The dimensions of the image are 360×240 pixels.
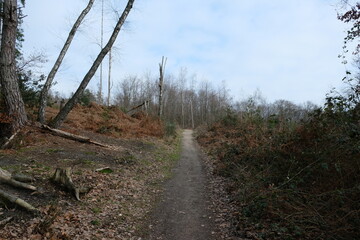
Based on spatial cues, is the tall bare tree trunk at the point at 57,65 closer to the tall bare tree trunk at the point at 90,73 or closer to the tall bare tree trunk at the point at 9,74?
the tall bare tree trunk at the point at 90,73

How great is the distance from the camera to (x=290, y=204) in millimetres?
5785

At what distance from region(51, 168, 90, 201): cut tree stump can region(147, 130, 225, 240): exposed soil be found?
6.40 ft

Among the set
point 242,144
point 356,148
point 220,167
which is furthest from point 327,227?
point 242,144

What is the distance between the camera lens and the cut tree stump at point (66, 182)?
635 cm

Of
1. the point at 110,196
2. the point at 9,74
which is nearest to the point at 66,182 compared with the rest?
the point at 110,196

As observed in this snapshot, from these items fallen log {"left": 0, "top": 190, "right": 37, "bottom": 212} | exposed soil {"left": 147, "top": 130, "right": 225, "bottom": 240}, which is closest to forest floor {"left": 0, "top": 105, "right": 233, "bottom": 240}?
exposed soil {"left": 147, "top": 130, "right": 225, "bottom": 240}

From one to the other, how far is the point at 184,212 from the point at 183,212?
3 centimetres

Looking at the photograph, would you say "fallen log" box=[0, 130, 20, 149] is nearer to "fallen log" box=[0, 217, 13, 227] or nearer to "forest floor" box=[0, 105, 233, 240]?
"forest floor" box=[0, 105, 233, 240]

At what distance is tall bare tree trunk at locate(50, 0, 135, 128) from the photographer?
11680 mm

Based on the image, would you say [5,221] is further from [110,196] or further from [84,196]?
[110,196]

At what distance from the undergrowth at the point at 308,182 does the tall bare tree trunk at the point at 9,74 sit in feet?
26.2

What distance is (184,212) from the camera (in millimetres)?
6871

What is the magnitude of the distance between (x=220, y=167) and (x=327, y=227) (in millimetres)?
6538

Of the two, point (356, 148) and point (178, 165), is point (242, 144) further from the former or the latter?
point (356, 148)
